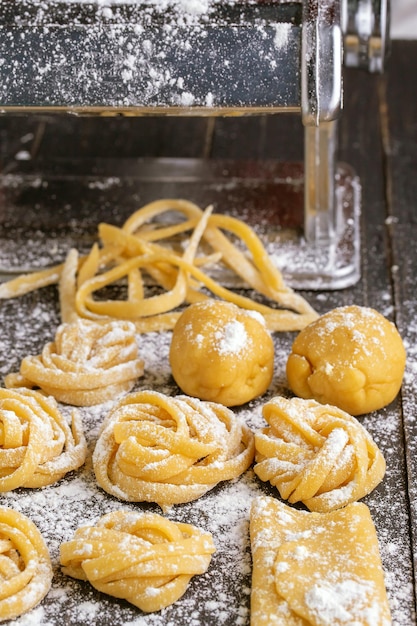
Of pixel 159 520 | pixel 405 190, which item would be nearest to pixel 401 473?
pixel 159 520

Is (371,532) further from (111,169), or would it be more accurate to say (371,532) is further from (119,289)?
(111,169)

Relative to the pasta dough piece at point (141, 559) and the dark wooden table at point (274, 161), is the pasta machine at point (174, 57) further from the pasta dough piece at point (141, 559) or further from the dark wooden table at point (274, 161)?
the pasta dough piece at point (141, 559)

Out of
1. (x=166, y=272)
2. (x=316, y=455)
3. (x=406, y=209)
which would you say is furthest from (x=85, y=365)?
(x=406, y=209)

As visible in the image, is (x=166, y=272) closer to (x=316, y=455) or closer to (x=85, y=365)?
(x=85, y=365)

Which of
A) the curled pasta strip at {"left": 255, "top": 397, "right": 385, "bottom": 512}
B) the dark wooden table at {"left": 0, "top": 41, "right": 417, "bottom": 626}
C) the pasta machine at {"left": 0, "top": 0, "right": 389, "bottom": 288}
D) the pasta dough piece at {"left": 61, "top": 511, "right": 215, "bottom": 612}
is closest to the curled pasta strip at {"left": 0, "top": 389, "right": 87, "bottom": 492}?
the dark wooden table at {"left": 0, "top": 41, "right": 417, "bottom": 626}

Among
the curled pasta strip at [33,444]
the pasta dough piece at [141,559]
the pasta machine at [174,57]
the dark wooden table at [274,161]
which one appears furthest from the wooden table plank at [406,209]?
the curled pasta strip at [33,444]

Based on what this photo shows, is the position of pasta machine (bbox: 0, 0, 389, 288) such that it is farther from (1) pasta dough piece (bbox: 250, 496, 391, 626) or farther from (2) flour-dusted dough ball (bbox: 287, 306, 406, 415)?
(1) pasta dough piece (bbox: 250, 496, 391, 626)

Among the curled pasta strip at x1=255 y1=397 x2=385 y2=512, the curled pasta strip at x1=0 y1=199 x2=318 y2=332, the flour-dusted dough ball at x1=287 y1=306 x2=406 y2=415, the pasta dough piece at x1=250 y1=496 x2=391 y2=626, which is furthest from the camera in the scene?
the curled pasta strip at x1=0 y1=199 x2=318 y2=332

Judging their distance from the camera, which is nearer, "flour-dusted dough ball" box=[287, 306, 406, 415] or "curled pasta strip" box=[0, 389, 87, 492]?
"curled pasta strip" box=[0, 389, 87, 492]
